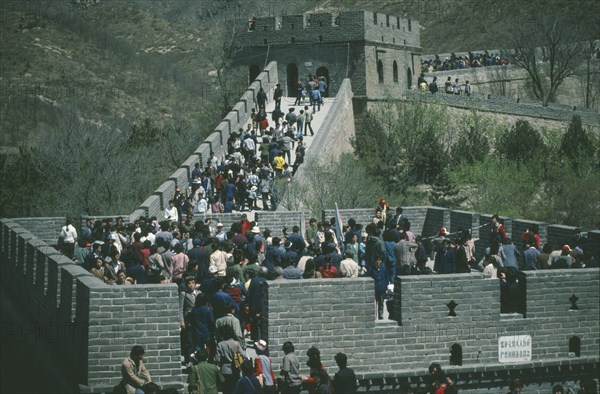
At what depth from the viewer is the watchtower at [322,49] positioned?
154 ft

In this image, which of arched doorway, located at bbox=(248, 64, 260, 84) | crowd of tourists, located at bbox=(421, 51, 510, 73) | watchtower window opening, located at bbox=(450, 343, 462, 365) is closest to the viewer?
watchtower window opening, located at bbox=(450, 343, 462, 365)

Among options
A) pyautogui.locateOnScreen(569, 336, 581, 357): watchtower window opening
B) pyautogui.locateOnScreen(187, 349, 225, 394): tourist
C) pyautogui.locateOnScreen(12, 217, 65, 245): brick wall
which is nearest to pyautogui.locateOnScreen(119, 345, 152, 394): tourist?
pyautogui.locateOnScreen(187, 349, 225, 394): tourist

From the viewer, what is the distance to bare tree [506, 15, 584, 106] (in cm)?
7119

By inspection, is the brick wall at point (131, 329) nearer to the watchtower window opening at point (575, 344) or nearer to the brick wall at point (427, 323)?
the brick wall at point (427, 323)

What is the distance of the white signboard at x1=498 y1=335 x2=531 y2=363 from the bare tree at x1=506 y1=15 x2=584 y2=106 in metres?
56.0

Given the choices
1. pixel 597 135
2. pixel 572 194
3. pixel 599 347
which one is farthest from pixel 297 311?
pixel 597 135

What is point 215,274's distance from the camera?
17484 millimetres

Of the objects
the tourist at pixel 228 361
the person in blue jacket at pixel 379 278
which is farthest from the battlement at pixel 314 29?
the tourist at pixel 228 361

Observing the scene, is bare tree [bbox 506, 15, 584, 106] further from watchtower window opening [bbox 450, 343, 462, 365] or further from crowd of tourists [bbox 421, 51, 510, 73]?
watchtower window opening [bbox 450, 343, 462, 365]

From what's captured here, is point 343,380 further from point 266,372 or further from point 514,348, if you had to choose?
point 514,348

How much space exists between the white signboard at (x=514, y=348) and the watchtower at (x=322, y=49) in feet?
106

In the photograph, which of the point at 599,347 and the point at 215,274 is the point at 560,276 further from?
the point at 215,274

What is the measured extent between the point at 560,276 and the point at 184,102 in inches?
3208

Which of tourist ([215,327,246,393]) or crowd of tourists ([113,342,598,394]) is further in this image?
tourist ([215,327,246,393])
